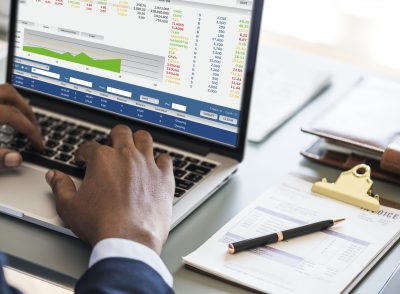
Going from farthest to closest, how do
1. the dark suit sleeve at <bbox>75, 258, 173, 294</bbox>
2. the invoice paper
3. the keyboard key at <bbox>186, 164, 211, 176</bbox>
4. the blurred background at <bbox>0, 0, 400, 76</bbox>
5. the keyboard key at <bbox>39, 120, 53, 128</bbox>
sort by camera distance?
the blurred background at <bbox>0, 0, 400, 76</bbox>
the keyboard key at <bbox>39, 120, 53, 128</bbox>
the keyboard key at <bbox>186, 164, 211, 176</bbox>
the invoice paper
the dark suit sleeve at <bbox>75, 258, 173, 294</bbox>

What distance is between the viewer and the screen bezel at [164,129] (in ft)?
3.60

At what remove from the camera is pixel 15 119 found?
1172 mm

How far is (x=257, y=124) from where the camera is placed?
134 cm

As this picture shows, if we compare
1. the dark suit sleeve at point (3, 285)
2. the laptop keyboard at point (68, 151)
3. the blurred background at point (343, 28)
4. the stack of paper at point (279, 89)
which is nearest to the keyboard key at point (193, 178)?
the laptop keyboard at point (68, 151)

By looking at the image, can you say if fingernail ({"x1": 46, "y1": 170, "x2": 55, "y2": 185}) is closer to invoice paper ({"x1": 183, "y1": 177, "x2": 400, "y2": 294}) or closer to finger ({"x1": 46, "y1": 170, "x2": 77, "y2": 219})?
finger ({"x1": 46, "y1": 170, "x2": 77, "y2": 219})

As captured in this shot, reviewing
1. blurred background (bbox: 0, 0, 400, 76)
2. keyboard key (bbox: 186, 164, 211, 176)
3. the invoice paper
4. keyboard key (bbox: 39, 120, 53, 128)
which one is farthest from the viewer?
blurred background (bbox: 0, 0, 400, 76)

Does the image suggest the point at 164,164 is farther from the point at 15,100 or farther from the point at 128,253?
the point at 15,100

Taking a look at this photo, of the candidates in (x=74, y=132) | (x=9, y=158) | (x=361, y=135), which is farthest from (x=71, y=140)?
(x=361, y=135)

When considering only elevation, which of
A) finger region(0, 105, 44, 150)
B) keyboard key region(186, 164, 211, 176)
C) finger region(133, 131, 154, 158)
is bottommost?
keyboard key region(186, 164, 211, 176)

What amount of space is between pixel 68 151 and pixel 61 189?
17cm

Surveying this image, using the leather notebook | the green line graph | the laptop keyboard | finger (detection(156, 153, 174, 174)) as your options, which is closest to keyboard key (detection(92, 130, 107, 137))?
the laptop keyboard

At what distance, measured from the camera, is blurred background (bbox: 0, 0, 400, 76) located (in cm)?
187

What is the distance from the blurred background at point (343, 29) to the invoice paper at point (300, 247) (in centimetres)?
87

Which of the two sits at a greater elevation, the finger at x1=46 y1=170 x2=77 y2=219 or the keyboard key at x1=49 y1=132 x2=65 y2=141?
the keyboard key at x1=49 y1=132 x2=65 y2=141
